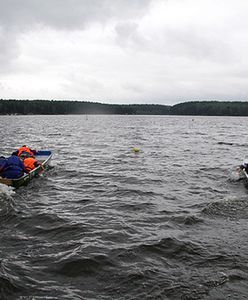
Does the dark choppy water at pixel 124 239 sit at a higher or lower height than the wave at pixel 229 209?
lower

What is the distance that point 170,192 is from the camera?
39.5ft

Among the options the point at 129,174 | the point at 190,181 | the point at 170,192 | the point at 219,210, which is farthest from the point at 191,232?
the point at 129,174

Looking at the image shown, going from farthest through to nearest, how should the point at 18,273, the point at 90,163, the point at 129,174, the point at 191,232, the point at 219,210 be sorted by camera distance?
the point at 90,163 < the point at 129,174 < the point at 219,210 < the point at 191,232 < the point at 18,273

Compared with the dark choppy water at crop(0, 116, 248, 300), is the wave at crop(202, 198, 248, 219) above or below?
above

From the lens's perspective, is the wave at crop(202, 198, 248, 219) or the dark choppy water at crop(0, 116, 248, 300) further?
the wave at crop(202, 198, 248, 219)

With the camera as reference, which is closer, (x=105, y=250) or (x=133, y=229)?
(x=105, y=250)

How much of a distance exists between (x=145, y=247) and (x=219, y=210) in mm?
3695

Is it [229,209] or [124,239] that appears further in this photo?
[229,209]

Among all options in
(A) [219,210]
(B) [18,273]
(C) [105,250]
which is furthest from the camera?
(A) [219,210]

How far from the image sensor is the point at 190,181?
14.1 m

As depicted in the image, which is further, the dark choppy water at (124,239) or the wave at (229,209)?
the wave at (229,209)

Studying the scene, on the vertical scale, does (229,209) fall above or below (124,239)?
above

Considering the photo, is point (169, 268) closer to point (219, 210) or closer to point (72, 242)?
point (72, 242)

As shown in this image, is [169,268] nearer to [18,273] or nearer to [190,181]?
[18,273]
